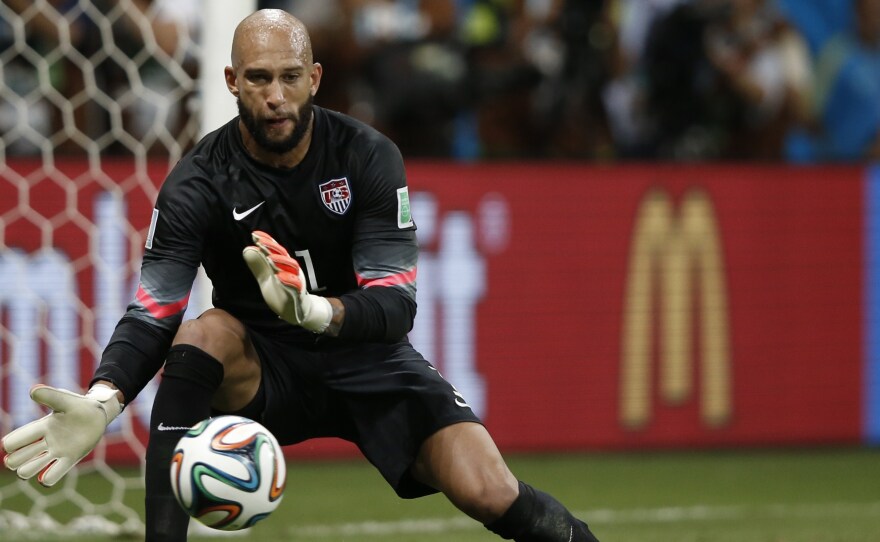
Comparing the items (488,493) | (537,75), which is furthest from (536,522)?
(537,75)

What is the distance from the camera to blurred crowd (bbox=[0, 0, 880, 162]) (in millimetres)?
7707

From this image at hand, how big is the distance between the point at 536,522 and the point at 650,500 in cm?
316

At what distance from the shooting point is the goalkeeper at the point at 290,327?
423 centimetres

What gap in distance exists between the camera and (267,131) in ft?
14.4

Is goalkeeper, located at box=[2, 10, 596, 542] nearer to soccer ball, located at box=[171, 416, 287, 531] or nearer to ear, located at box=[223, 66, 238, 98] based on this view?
ear, located at box=[223, 66, 238, 98]

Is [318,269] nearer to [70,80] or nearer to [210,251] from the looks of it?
[210,251]

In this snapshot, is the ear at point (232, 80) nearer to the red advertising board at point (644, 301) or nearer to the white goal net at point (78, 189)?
the white goal net at point (78, 189)

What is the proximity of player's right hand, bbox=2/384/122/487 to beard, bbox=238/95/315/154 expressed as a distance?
3.00 feet

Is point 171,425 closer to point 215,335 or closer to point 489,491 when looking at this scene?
point 215,335

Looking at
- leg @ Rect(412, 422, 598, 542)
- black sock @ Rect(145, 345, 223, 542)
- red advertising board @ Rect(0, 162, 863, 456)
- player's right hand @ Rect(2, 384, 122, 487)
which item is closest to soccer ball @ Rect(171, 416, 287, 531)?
black sock @ Rect(145, 345, 223, 542)

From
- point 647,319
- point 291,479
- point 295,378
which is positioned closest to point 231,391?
point 295,378

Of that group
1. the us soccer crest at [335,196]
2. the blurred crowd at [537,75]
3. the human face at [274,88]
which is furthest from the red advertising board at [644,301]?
the human face at [274,88]

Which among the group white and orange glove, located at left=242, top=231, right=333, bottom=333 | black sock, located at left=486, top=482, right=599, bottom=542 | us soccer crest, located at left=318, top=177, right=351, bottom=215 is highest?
us soccer crest, located at left=318, top=177, right=351, bottom=215

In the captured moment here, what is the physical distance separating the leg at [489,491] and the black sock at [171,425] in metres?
0.73
